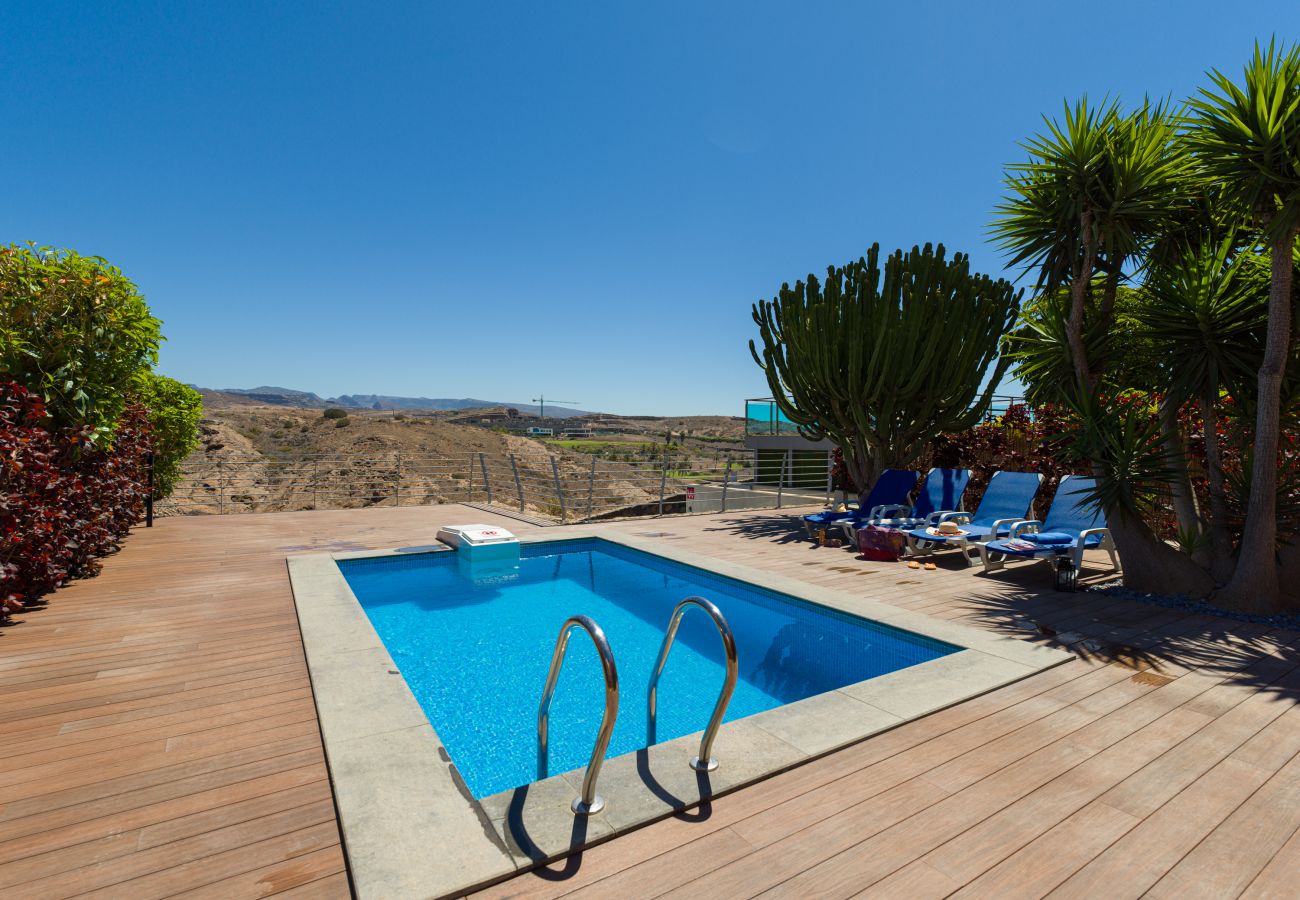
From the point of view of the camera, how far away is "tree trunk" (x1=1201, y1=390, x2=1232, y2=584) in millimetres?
5676

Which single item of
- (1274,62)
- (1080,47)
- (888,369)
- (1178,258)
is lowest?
(888,369)

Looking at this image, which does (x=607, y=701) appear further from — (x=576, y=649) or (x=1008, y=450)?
(x=1008, y=450)

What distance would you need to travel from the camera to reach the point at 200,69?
36.8 ft

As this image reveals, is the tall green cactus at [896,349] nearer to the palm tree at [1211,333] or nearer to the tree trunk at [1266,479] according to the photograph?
the palm tree at [1211,333]

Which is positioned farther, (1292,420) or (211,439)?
(211,439)


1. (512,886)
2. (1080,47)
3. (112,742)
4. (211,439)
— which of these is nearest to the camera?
(512,886)

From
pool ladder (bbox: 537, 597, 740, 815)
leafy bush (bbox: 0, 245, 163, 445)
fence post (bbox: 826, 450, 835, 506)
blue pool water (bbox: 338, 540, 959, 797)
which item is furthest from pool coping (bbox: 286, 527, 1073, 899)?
fence post (bbox: 826, 450, 835, 506)

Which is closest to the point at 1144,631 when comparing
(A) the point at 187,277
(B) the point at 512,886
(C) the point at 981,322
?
(B) the point at 512,886

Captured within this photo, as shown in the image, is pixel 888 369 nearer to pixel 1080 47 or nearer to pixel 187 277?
pixel 1080 47

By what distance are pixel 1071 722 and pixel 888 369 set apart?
7301 mm

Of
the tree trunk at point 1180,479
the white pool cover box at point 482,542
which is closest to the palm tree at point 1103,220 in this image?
the tree trunk at point 1180,479

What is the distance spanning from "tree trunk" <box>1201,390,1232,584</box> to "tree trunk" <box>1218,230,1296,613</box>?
347mm

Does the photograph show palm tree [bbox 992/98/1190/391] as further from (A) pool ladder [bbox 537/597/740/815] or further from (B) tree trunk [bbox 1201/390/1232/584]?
(A) pool ladder [bbox 537/597/740/815]

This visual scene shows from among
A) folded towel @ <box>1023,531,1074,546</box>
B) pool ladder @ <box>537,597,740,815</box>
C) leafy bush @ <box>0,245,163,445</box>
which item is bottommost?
pool ladder @ <box>537,597,740,815</box>
